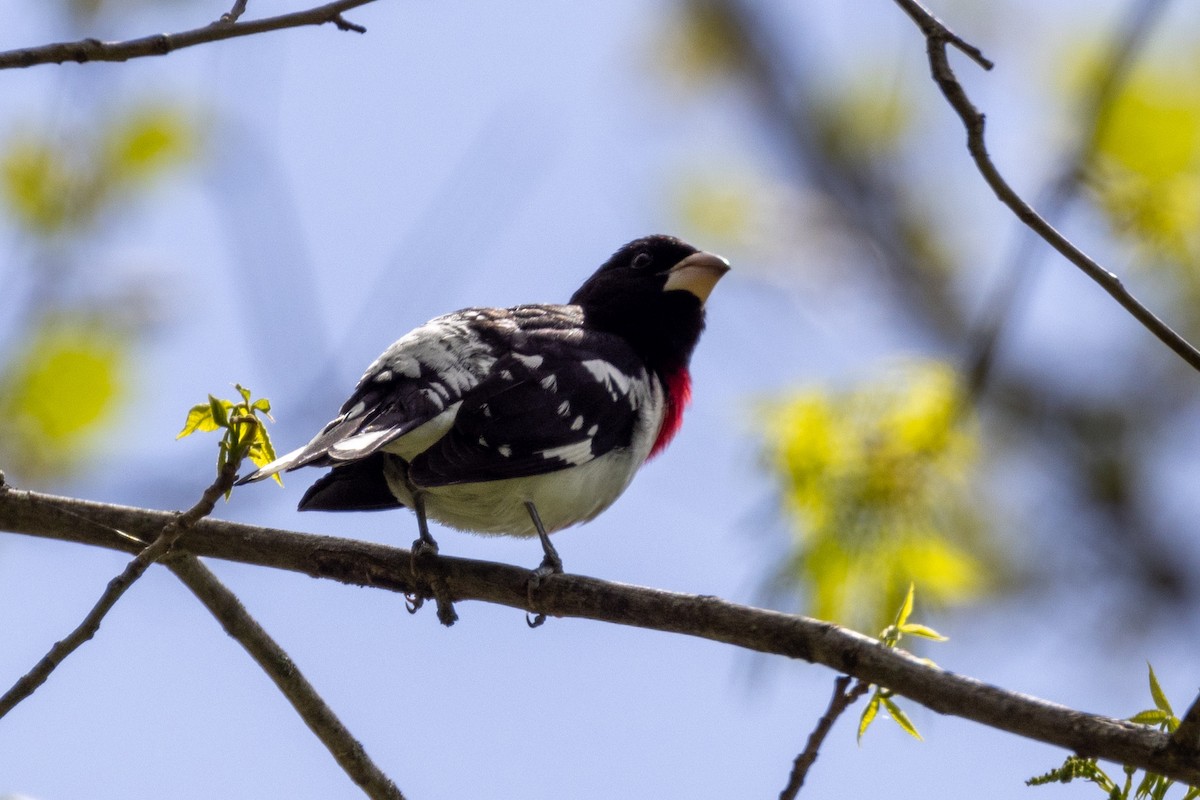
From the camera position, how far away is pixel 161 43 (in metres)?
2.35

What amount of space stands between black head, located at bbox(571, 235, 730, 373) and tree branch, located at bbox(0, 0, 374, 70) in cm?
249

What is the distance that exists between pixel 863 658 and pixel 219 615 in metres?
1.72

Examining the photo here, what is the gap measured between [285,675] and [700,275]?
232 centimetres

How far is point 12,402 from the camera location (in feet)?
12.4

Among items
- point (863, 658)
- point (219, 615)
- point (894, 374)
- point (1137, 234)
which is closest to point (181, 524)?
point (219, 615)

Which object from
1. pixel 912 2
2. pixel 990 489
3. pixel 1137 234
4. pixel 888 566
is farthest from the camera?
pixel 990 489

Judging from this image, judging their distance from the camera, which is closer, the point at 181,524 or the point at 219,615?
the point at 181,524

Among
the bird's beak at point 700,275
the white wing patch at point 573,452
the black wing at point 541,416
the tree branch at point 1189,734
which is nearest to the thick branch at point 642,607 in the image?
the tree branch at point 1189,734

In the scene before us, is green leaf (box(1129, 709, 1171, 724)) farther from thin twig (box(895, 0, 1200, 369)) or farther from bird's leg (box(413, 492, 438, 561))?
bird's leg (box(413, 492, 438, 561))

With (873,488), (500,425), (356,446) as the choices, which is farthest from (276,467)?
(873,488)

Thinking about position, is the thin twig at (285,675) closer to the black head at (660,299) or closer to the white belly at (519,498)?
the white belly at (519,498)

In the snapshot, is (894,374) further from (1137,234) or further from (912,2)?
(912,2)

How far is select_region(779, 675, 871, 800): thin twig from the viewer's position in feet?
7.66

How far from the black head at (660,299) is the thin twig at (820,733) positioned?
254cm
